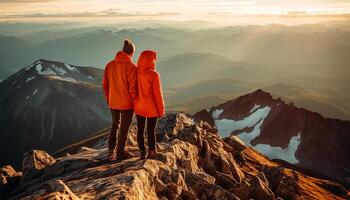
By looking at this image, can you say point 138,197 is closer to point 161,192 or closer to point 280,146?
point 161,192

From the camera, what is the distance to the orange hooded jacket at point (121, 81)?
1941 centimetres

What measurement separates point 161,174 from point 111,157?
3692 mm

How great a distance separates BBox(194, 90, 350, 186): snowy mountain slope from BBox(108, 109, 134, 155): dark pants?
4716 inches

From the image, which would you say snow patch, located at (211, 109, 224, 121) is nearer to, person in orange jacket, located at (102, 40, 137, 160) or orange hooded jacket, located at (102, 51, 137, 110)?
person in orange jacket, located at (102, 40, 137, 160)

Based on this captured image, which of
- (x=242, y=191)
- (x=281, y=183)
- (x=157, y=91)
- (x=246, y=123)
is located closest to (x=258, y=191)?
(x=242, y=191)

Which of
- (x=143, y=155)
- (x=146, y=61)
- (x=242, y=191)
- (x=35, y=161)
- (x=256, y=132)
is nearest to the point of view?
(x=146, y=61)

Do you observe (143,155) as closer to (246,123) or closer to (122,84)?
(122,84)

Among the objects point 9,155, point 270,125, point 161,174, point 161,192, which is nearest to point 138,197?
point 161,192

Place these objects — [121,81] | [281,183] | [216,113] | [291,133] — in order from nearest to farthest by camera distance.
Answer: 1. [121,81]
2. [281,183]
3. [291,133]
4. [216,113]

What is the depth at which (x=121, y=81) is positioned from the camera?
767 inches

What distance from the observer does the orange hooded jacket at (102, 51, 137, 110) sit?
19406mm

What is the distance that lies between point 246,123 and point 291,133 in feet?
58.7

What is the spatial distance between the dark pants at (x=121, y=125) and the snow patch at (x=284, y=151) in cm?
12024

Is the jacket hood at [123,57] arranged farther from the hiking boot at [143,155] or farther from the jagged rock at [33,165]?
the jagged rock at [33,165]
